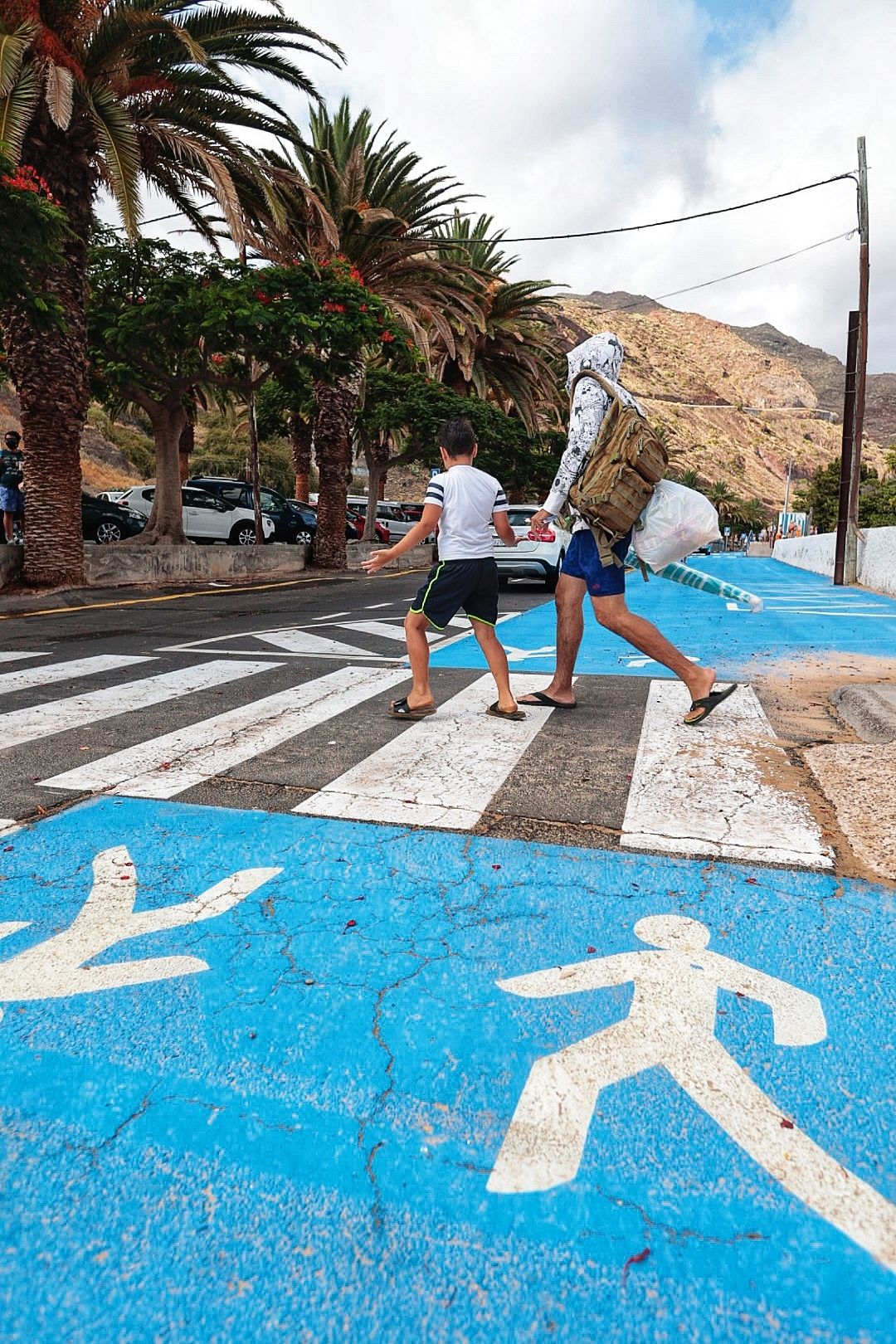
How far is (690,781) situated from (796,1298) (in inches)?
104

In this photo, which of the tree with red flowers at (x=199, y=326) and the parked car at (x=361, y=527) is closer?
the tree with red flowers at (x=199, y=326)

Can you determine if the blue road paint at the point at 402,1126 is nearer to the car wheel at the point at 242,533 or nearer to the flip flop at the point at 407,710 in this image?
the flip flop at the point at 407,710

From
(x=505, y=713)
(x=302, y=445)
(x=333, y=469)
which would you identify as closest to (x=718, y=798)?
(x=505, y=713)

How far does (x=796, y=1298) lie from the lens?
1397 millimetres

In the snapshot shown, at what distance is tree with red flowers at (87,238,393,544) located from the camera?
50.7 feet

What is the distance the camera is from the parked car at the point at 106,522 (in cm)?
2181

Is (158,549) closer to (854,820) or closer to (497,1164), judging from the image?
(854,820)

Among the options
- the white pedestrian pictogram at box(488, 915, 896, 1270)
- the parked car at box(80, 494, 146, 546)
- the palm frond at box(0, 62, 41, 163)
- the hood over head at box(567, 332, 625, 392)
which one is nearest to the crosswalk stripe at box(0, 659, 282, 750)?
the hood over head at box(567, 332, 625, 392)

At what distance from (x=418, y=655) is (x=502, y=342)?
26.4 metres

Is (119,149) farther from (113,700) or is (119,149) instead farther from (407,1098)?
(407,1098)

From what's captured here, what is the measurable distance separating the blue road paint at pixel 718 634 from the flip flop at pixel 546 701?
1262 mm

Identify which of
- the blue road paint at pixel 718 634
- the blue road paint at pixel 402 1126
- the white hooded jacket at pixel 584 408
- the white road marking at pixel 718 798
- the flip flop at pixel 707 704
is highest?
the white hooded jacket at pixel 584 408

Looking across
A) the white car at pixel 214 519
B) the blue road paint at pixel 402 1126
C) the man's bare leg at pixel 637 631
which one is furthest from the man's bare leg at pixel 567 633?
the white car at pixel 214 519

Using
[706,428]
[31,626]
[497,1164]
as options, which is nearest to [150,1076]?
[497,1164]
